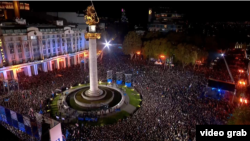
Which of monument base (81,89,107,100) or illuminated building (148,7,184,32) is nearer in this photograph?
monument base (81,89,107,100)

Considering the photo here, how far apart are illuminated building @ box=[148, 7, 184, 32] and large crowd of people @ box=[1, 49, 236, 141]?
43.9 meters

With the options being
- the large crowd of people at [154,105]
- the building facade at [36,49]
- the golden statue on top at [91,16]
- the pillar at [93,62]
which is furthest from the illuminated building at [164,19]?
the golden statue on top at [91,16]

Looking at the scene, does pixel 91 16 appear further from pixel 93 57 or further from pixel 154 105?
pixel 154 105

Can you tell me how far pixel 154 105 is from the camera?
928 inches

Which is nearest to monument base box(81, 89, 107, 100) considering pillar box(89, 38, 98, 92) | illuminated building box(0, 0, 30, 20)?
pillar box(89, 38, 98, 92)

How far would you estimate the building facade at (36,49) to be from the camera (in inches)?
1442

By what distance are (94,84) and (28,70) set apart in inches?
928

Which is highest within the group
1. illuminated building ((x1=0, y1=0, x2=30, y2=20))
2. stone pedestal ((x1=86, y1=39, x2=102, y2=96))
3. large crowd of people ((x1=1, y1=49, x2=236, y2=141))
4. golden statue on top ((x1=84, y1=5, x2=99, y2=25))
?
illuminated building ((x1=0, y1=0, x2=30, y2=20))

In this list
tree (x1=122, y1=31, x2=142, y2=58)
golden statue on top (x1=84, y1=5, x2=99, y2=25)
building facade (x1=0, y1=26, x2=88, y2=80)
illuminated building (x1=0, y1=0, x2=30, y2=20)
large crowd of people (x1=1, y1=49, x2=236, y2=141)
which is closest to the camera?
large crowd of people (x1=1, y1=49, x2=236, y2=141)

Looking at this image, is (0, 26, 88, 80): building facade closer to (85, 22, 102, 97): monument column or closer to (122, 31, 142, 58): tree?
(122, 31, 142, 58): tree

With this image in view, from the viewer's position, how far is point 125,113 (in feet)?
81.9

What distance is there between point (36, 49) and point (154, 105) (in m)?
35.1

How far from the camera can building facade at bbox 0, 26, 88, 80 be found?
36625 mm

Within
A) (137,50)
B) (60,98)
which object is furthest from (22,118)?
(137,50)
